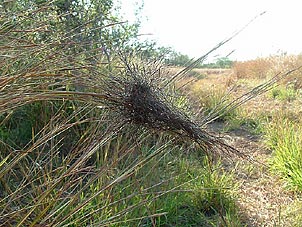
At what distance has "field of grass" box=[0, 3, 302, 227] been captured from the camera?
0.78 meters

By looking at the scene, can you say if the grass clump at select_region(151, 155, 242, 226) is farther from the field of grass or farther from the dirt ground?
the dirt ground

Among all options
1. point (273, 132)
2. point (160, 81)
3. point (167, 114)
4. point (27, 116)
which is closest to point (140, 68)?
point (160, 81)

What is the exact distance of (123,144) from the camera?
1.38 metres

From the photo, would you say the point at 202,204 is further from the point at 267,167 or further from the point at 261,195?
the point at 267,167

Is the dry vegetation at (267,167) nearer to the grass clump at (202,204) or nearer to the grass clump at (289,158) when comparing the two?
the grass clump at (289,158)

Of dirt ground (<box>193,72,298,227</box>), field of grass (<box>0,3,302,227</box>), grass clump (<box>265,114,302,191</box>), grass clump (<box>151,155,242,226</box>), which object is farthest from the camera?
grass clump (<box>265,114,302,191</box>)

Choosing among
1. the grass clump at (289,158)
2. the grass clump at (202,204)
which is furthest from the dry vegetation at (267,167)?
the grass clump at (202,204)

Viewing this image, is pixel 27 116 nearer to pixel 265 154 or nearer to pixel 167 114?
pixel 167 114

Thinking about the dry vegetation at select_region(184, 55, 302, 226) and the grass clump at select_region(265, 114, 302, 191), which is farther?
the grass clump at select_region(265, 114, 302, 191)

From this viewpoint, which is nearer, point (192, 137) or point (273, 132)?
point (192, 137)

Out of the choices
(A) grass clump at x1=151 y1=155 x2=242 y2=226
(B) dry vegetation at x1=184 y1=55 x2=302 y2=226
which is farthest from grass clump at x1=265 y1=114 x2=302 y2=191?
(A) grass clump at x1=151 y1=155 x2=242 y2=226

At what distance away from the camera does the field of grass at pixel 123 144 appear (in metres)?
0.78

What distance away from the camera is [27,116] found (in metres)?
2.31

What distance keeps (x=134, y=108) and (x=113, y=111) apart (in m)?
0.07
